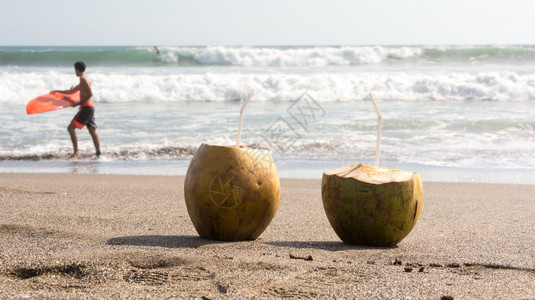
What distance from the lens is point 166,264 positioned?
3.21m

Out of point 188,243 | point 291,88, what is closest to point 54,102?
point 188,243

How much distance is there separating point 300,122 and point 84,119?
4168mm

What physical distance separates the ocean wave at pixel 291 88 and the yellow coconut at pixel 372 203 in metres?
14.2

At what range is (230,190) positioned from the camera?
12.1 ft

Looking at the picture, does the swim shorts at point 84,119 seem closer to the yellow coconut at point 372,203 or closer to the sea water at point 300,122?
the sea water at point 300,122

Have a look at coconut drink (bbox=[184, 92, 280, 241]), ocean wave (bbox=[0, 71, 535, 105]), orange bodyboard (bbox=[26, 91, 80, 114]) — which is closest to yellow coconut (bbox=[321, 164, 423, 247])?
coconut drink (bbox=[184, 92, 280, 241])

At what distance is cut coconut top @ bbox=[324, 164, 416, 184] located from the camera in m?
3.77

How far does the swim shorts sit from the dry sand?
12.8 feet

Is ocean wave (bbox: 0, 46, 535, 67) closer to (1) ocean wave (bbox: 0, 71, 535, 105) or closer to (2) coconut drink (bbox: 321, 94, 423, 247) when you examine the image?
(1) ocean wave (bbox: 0, 71, 535, 105)

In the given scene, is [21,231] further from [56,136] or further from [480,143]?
[480,143]

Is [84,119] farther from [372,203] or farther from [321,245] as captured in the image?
[372,203]

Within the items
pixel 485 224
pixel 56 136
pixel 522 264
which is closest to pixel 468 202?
pixel 485 224

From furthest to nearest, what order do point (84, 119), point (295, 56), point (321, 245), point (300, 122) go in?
1. point (295, 56)
2. point (300, 122)
3. point (84, 119)
4. point (321, 245)

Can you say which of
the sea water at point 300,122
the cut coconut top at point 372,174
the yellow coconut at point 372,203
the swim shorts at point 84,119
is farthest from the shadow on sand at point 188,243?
the swim shorts at point 84,119
